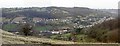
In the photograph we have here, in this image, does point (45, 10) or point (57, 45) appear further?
point (45, 10)

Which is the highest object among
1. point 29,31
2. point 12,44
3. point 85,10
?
point 12,44


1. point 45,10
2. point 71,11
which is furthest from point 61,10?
point 45,10

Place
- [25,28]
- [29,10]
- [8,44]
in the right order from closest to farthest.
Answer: [8,44] → [25,28] → [29,10]

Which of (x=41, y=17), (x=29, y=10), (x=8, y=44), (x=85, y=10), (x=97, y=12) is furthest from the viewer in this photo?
(x=85, y=10)

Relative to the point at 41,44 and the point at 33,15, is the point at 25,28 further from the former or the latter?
the point at 33,15

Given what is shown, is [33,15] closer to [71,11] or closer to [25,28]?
[71,11]

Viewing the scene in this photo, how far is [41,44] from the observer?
7.84m

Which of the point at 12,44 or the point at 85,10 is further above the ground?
the point at 12,44

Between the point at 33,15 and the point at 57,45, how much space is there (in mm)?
26155

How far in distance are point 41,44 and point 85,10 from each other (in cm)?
4380

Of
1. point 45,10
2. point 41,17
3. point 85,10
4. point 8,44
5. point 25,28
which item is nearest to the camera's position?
point 8,44

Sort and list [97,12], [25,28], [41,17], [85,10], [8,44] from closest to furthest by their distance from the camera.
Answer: [8,44] → [25,28] → [41,17] → [97,12] → [85,10]

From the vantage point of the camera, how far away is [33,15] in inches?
1328

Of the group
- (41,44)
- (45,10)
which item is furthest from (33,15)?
(41,44)
